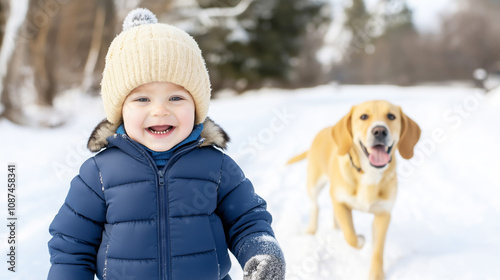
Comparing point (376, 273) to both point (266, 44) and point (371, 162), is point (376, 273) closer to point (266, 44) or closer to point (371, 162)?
point (371, 162)

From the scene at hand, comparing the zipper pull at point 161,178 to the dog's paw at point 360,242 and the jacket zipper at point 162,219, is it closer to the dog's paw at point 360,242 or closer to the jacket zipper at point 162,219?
the jacket zipper at point 162,219

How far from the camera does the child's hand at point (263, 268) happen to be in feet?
4.84

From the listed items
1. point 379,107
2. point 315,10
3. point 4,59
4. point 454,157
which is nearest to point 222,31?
point 315,10

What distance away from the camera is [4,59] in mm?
7059

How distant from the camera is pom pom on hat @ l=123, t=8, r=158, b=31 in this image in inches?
71.4

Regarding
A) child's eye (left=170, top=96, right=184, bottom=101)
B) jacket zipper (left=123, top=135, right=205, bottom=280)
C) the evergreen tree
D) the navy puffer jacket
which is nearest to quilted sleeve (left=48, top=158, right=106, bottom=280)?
the navy puffer jacket

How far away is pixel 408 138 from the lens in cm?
241

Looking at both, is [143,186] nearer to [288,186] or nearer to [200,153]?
[200,153]

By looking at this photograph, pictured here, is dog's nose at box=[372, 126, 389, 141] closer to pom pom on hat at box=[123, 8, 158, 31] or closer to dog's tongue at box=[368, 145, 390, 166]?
dog's tongue at box=[368, 145, 390, 166]

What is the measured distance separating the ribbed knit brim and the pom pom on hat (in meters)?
0.07

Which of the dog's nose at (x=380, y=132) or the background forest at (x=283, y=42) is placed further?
the background forest at (x=283, y=42)

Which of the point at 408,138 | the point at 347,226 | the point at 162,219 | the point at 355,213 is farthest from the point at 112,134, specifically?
the point at 355,213

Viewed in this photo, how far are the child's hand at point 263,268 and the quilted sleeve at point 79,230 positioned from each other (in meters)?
0.60

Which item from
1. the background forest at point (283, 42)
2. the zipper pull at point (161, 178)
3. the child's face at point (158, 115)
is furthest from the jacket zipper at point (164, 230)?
the background forest at point (283, 42)
